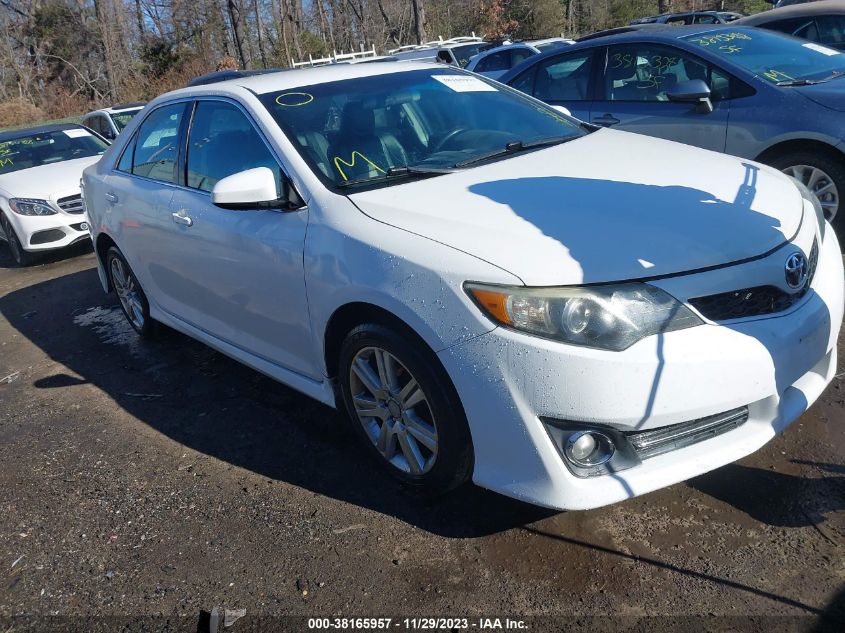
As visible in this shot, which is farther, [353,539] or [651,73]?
[651,73]

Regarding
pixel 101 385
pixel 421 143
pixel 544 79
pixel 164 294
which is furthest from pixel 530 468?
pixel 544 79

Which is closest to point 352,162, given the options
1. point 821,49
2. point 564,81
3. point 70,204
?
point 564,81

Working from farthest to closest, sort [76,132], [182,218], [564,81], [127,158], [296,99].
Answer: [76,132] → [564,81] → [127,158] → [182,218] → [296,99]

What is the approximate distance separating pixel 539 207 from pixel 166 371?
9.89ft

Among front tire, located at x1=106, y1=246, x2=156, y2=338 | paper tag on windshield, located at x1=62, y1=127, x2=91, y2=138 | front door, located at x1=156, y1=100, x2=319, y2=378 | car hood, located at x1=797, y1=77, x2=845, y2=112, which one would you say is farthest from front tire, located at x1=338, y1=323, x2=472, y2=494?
paper tag on windshield, located at x1=62, y1=127, x2=91, y2=138

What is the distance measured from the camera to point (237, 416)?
13.9 feet

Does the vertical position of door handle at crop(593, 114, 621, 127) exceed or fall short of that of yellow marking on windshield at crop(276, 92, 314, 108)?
it falls short

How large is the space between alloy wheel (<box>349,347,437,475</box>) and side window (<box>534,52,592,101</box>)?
13.8 feet

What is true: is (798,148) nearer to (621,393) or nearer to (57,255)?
(621,393)

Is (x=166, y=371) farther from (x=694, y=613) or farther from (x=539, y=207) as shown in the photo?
(x=694, y=613)

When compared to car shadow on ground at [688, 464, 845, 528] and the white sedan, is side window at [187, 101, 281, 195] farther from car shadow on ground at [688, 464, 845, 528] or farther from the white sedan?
the white sedan

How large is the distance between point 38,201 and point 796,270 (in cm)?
829

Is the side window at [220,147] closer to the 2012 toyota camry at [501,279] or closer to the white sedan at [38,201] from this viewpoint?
the 2012 toyota camry at [501,279]

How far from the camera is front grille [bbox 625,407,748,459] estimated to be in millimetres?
2607
